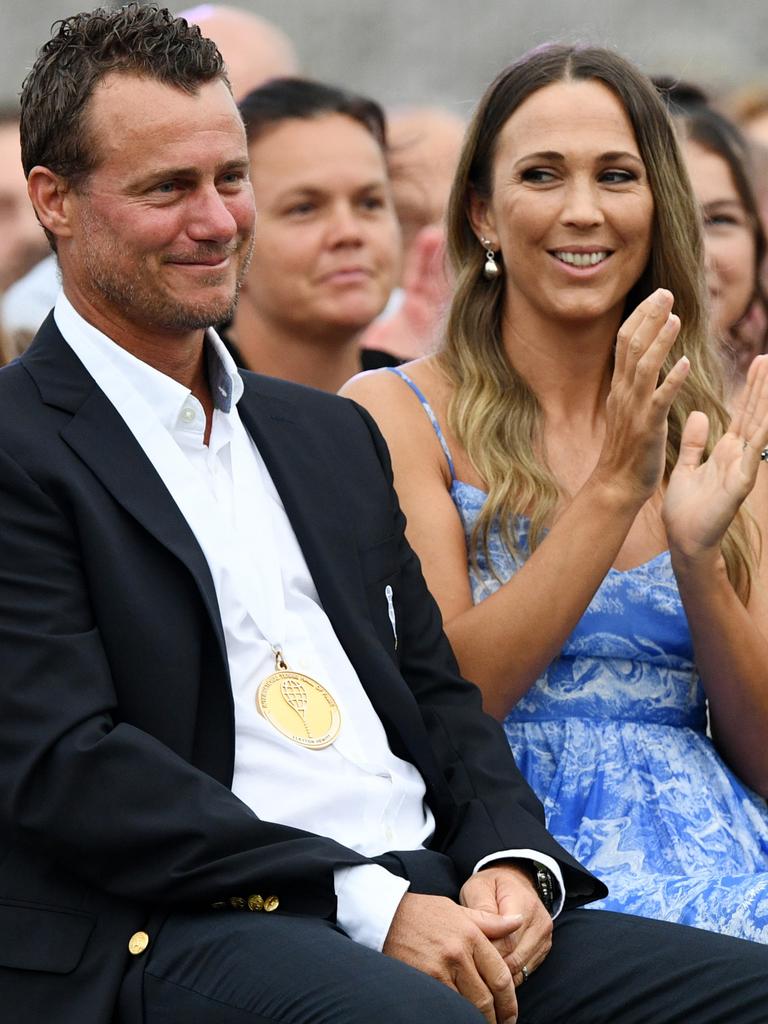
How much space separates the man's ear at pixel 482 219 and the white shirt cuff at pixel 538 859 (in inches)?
62.7

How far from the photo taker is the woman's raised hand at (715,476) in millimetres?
3576

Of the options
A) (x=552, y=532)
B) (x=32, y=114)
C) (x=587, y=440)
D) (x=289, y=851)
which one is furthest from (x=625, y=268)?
(x=289, y=851)

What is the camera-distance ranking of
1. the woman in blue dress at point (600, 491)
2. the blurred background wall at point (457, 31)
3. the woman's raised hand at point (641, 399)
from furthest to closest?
the blurred background wall at point (457, 31), the woman in blue dress at point (600, 491), the woman's raised hand at point (641, 399)

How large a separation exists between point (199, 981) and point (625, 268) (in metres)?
1.98

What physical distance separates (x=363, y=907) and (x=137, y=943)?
35 cm

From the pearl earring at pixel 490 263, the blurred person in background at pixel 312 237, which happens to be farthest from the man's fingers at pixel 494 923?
the blurred person in background at pixel 312 237

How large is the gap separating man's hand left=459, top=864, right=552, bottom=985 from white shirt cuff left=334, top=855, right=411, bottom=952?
18 cm

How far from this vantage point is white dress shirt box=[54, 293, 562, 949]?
2.94m

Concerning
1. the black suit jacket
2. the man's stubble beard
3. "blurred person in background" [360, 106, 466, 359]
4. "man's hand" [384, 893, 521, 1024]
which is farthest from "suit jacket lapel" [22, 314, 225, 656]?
"blurred person in background" [360, 106, 466, 359]

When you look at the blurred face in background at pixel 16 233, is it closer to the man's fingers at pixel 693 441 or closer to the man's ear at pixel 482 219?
the man's ear at pixel 482 219

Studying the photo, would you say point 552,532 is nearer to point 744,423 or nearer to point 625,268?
point 744,423

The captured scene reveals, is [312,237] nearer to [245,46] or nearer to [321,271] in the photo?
[321,271]

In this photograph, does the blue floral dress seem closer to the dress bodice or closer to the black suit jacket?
the dress bodice

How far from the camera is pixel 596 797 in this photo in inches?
145
